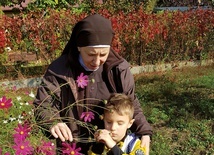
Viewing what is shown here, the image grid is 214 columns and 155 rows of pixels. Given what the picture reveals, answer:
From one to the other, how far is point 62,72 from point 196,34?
7.34 m

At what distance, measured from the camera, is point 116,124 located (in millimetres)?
2035

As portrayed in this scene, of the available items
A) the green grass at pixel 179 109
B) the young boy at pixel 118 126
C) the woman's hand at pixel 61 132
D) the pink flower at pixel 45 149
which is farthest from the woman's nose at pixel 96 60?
the green grass at pixel 179 109

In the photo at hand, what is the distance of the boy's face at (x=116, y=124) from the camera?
2021 millimetres

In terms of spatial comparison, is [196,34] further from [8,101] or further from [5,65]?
[8,101]

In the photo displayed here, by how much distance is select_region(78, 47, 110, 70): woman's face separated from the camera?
1890 mm

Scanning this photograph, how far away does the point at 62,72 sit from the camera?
Answer: 2.03 meters

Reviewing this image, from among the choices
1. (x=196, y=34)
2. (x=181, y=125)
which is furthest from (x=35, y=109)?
(x=196, y=34)

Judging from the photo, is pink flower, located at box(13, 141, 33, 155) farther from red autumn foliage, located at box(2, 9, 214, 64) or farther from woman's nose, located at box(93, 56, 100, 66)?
red autumn foliage, located at box(2, 9, 214, 64)

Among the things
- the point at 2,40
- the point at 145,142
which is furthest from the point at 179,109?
the point at 145,142

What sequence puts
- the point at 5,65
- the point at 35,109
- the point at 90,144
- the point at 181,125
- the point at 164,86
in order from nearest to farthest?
1. the point at 35,109
2. the point at 90,144
3. the point at 181,125
4. the point at 164,86
5. the point at 5,65

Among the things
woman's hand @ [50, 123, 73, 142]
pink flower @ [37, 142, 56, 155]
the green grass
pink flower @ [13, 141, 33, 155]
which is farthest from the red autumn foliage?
pink flower @ [13, 141, 33, 155]

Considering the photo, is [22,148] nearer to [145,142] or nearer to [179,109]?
[145,142]

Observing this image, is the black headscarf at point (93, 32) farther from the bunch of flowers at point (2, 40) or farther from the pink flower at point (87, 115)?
the bunch of flowers at point (2, 40)

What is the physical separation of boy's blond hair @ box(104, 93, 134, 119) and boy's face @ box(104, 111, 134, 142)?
0.07 ft
